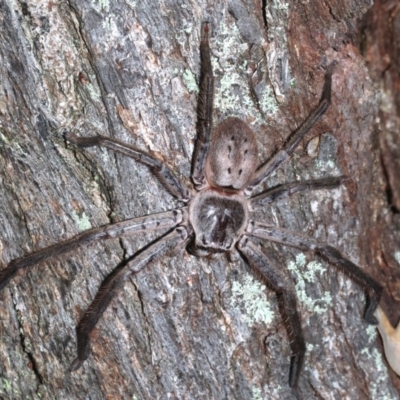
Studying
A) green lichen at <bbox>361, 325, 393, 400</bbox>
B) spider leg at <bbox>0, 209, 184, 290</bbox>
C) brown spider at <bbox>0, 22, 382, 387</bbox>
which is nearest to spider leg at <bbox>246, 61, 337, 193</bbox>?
brown spider at <bbox>0, 22, 382, 387</bbox>

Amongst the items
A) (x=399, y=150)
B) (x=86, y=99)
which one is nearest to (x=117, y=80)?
(x=86, y=99)

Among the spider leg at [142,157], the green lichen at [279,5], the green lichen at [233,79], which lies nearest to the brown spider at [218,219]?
the spider leg at [142,157]

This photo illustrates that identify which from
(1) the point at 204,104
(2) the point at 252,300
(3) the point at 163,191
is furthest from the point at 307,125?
(2) the point at 252,300

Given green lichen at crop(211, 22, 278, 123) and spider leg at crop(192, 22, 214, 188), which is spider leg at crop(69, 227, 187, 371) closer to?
spider leg at crop(192, 22, 214, 188)

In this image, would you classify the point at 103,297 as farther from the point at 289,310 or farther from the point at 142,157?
the point at 289,310

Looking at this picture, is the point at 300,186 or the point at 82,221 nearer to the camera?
the point at 82,221

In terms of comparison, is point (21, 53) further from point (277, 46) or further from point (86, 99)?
point (277, 46)
